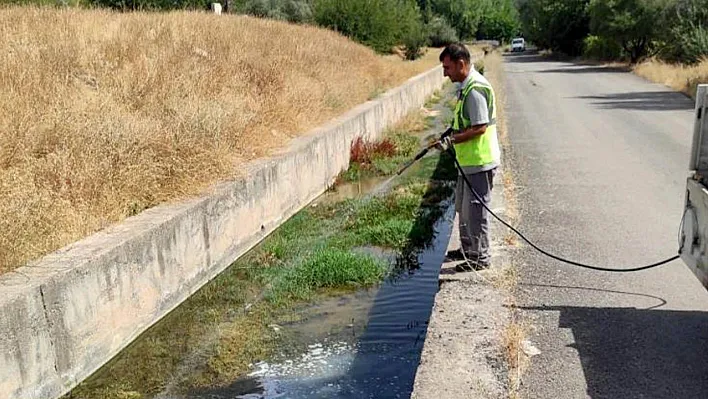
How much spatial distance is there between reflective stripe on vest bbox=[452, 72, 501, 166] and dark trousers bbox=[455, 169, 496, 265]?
0.12 m

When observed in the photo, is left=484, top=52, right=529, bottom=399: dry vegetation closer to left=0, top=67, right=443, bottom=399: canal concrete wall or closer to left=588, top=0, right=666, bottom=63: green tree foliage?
left=0, top=67, right=443, bottom=399: canal concrete wall

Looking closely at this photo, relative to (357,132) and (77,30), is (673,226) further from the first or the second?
(77,30)

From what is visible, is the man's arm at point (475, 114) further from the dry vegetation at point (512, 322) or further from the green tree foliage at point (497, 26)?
the green tree foliage at point (497, 26)

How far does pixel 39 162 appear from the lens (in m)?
6.86

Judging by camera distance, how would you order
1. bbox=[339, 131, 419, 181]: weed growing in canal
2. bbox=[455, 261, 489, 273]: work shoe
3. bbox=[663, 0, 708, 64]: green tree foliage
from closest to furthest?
bbox=[455, 261, 489, 273]: work shoe
bbox=[339, 131, 419, 181]: weed growing in canal
bbox=[663, 0, 708, 64]: green tree foliage

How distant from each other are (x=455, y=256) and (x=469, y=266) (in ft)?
0.96

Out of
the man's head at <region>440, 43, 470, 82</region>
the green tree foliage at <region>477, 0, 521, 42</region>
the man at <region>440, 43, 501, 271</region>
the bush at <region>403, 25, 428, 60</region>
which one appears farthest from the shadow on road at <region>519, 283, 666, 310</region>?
the green tree foliage at <region>477, 0, 521, 42</region>

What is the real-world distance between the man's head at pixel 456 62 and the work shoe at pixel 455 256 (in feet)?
4.82

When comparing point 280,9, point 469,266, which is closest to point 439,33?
point 280,9

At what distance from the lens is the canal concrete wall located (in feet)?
15.9

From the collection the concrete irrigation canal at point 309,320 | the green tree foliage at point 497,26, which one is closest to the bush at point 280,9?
the concrete irrigation canal at point 309,320

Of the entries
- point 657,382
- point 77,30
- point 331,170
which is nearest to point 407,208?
point 331,170

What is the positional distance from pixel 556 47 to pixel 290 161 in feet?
199

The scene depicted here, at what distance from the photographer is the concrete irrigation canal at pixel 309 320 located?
18.3ft
